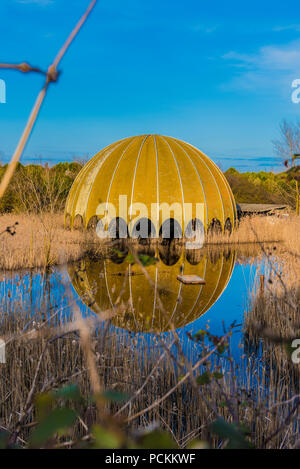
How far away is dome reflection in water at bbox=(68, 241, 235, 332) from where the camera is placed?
6.04m

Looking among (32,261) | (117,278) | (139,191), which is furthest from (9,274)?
(139,191)

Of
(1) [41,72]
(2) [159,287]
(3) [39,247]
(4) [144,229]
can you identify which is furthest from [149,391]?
(4) [144,229]

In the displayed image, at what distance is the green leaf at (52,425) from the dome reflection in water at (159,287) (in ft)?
12.3

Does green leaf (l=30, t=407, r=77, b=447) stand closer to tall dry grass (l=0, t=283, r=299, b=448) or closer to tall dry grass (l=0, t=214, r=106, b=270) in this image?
tall dry grass (l=0, t=283, r=299, b=448)

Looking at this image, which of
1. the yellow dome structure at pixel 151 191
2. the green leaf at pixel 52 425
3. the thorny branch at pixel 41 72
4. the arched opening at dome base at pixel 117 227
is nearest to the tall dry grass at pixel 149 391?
the green leaf at pixel 52 425

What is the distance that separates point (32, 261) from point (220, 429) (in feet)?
30.3

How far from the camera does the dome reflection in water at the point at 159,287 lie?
19.8ft

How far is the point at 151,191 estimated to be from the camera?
14625mm

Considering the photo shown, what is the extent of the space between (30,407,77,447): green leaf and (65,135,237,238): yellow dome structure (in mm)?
13324

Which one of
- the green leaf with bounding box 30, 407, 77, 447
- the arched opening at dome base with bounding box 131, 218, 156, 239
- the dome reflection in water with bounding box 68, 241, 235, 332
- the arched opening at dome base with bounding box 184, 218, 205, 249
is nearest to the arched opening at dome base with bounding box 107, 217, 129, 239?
the arched opening at dome base with bounding box 131, 218, 156, 239

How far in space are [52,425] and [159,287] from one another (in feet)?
25.0

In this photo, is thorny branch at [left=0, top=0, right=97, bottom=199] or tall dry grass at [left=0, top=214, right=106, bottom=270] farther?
tall dry grass at [left=0, top=214, right=106, bottom=270]

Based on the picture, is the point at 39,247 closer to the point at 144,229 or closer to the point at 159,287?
the point at 159,287
